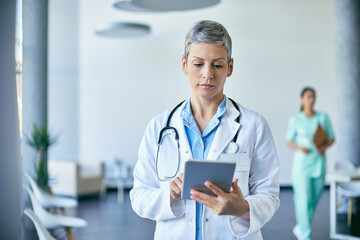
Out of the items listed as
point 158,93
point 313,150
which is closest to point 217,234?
point 313,150

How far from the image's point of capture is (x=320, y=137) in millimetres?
5965

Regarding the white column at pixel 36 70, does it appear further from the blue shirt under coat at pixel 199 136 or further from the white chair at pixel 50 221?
the blue shirt under coat at pixel 199 136

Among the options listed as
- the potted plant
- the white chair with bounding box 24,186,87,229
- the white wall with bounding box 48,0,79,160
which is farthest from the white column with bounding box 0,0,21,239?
the white wall with bounding box 48,0,79,160

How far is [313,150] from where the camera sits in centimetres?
577

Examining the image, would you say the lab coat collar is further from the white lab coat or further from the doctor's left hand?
the doctor's left hand

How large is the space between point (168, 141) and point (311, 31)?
9.72 m

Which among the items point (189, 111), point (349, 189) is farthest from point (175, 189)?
point (349, 189)

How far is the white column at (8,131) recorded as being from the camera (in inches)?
109

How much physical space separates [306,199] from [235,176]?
3.97 meters

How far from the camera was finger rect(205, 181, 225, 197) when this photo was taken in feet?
5.38

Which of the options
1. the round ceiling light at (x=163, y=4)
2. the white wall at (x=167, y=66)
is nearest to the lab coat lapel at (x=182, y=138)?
the round ceiling light at (x=163, y=4)

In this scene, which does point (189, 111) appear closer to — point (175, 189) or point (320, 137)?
point (175, 189)

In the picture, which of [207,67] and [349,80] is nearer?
[207,67]

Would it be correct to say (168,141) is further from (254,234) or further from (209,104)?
(254,234)
